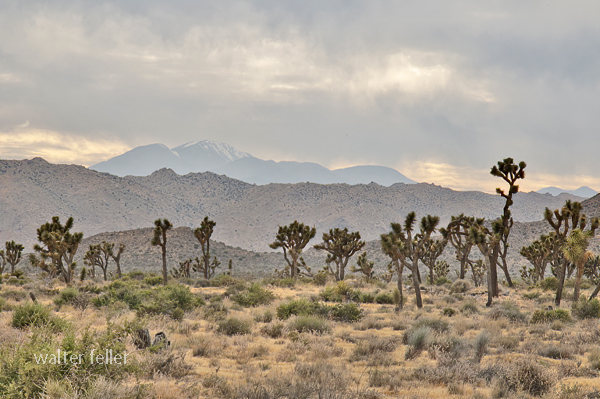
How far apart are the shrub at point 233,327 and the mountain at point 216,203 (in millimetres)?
106093

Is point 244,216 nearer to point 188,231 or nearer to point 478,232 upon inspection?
point 188,231

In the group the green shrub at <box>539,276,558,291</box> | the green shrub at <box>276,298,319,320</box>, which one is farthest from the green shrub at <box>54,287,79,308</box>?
the green shrub at <box>539,276,558,291</box>

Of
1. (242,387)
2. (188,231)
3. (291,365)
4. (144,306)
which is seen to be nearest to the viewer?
(242,387)

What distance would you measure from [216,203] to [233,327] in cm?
14600

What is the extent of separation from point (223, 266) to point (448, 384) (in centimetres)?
5954

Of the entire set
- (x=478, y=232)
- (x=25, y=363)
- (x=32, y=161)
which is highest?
(x=32, y=161)

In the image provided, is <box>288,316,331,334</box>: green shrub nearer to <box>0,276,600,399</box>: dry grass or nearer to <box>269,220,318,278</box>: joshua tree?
<box>0,276,600,399</box>: dry grass

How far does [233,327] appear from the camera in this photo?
12.3m

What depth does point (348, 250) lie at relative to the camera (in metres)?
34.5

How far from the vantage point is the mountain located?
367ft

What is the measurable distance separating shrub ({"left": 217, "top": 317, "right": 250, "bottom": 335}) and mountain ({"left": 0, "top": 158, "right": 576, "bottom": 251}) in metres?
106

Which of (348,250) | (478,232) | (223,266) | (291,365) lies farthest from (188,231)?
(291,365)

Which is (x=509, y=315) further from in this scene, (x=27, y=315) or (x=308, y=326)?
(x=27, y=315)

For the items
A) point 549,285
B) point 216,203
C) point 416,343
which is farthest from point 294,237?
point 216,203
